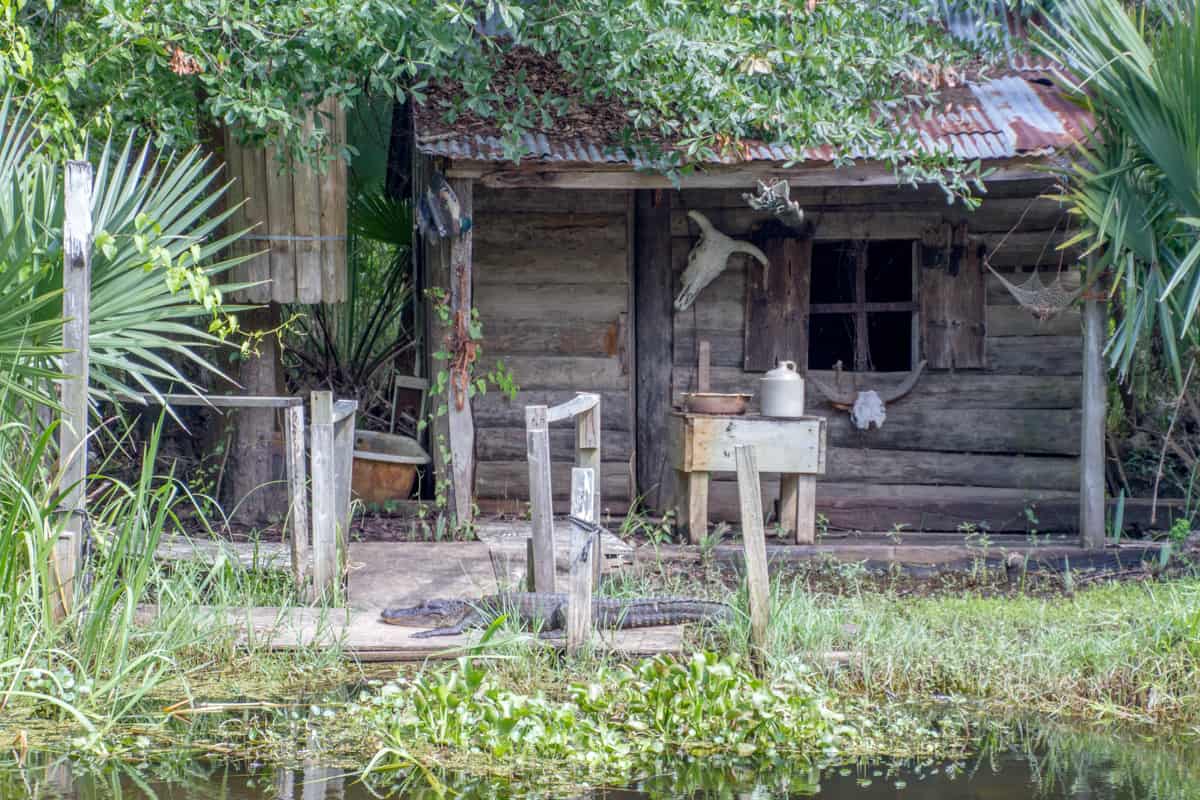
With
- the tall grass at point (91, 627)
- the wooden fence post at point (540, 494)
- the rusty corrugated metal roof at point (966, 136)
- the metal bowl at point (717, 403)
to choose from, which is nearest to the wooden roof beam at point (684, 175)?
the rusty corrugated metal roof at point (966, 136)

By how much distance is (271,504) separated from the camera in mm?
9023

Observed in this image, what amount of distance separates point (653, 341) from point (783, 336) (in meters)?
0.97

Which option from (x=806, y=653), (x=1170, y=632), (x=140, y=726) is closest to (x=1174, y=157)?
(x=1170, y=632)

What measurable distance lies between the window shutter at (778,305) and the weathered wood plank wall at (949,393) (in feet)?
0.34

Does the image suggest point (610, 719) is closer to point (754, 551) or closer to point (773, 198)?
point (754, 551)

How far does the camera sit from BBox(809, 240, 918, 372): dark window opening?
368 inches

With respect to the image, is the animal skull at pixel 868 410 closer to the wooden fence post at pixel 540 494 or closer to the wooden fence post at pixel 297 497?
the wooden fence post at pixel 540 494

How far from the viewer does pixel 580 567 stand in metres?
5.29

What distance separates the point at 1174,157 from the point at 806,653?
12.1ft

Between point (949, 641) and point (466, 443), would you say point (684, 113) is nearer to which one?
point (466, 443)

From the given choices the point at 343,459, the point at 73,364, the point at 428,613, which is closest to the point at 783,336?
the point at 343,459

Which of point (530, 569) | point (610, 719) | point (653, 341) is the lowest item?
point (610, 719)

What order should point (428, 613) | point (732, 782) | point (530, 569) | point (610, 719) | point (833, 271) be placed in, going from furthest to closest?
point (833, 271) < point (530, 569) < point (428, 613) < point (610, 719) < point (732, 782)

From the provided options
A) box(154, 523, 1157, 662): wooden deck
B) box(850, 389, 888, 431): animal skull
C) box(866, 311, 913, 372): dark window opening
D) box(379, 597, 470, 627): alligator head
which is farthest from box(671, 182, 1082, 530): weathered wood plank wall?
box(379, 597, 470, 627): alligator head
